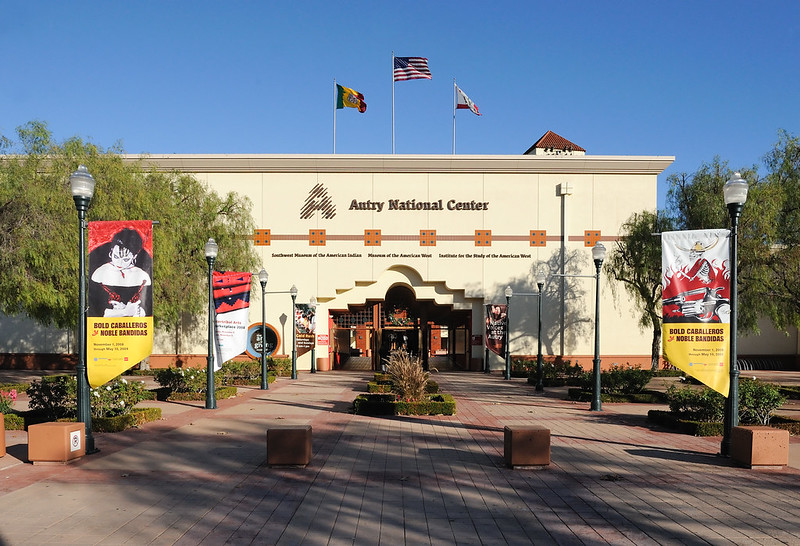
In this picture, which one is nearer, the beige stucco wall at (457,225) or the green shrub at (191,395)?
the green shrub at (191,395)

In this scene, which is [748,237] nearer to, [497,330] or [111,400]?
[497,330]

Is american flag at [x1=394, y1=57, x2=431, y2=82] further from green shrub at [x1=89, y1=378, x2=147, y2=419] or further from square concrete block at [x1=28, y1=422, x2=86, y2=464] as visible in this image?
square concrete block at [x1=28, y1=422, x2=86, y2=464]

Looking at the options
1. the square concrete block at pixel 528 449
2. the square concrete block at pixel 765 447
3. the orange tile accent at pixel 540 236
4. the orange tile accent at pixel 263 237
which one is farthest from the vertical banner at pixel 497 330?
the square concrete block at pixel 528 449

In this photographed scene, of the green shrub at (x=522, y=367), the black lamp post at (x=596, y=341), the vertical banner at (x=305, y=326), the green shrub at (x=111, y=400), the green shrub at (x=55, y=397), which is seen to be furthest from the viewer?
the vertical banner at (x=305, y=326)

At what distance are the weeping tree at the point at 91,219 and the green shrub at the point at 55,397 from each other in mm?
6562

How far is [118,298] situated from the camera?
11922 millimetres

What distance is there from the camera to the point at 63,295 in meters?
20.7

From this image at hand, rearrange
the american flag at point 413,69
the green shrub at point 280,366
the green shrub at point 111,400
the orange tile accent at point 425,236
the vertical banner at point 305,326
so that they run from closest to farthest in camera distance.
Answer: the green shrub at point 111,400 → the green shrub at point 280,366 → the vertical banner at point 305,326 → the american flag at point 413,69 → the orange tile accent at point 425,236

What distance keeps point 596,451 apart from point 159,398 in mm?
14559

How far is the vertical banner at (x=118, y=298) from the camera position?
11797mm

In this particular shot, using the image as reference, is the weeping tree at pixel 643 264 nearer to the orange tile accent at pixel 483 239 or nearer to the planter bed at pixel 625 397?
the orange tile accent at pixel 483 239

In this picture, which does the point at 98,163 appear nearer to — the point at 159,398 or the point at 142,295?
the point at 159,398

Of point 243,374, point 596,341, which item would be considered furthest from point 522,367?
point 596,341

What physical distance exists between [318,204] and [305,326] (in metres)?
7.05
